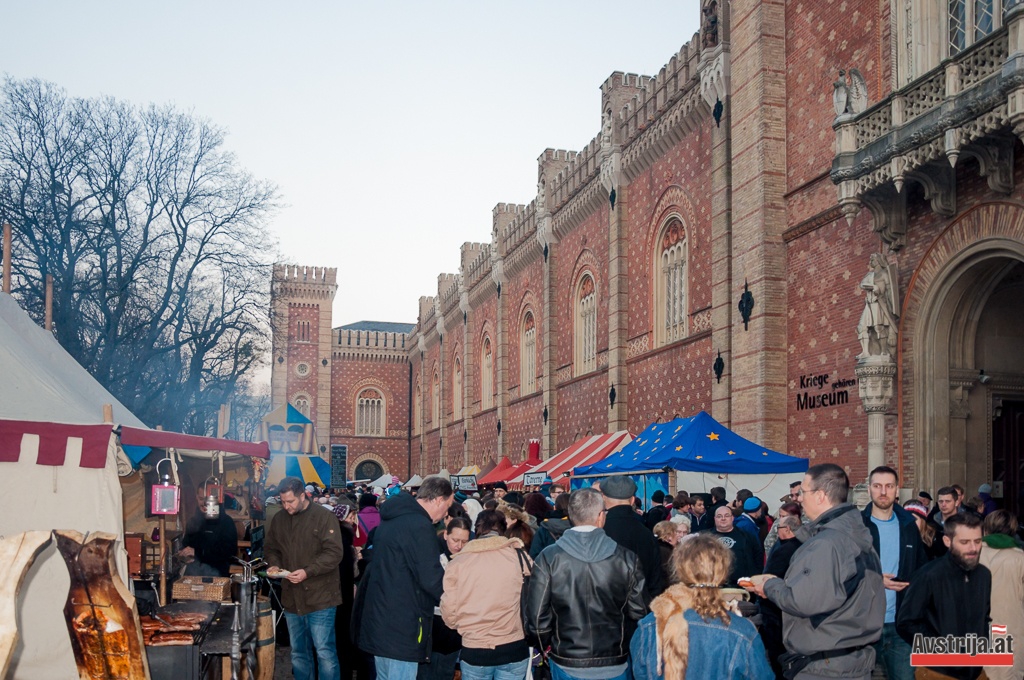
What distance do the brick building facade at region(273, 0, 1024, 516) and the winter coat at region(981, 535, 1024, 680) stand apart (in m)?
5.56

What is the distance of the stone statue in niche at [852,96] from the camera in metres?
13.4

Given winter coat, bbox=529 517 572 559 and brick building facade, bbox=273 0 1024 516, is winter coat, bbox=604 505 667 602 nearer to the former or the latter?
winter coat, bbox=529 517 572 559

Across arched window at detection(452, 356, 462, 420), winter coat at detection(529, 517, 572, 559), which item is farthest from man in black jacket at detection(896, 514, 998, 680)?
arched window at detection(452, 356, 462, 420)

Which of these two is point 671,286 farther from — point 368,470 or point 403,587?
point 368,470

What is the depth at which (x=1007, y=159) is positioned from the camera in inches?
442

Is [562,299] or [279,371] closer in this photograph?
[562,299]

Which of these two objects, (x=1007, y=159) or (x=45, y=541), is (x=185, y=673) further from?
(x=1007, y=159)

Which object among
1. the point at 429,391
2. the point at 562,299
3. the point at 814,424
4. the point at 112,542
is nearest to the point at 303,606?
the point at 112,542

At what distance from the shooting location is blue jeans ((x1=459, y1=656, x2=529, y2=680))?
5.85m

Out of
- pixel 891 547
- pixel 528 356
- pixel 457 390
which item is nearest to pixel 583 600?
pixel 891 547

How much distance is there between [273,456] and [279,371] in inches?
1653

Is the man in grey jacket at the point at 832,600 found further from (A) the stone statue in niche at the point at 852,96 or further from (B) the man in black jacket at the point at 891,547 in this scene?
(A) the stone statue in niche at the point at 852,96

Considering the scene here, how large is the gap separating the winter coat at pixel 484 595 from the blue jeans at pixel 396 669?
59 cm

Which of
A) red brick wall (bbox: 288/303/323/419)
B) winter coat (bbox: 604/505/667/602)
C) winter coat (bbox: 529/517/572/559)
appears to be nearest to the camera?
winter coat (bbox: 604/505/667/602)
